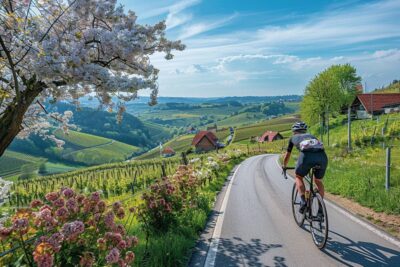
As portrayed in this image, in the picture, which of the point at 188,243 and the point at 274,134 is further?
the point at 274,134

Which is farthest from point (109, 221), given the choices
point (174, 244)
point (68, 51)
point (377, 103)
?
point (377, 103)

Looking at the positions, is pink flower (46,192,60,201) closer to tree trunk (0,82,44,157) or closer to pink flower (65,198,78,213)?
pink flower (65,198,78,213)

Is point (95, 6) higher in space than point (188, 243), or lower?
higher

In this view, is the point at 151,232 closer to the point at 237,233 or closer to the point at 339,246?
the point at 237,233

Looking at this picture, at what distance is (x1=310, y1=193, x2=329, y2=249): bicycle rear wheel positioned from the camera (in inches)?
248

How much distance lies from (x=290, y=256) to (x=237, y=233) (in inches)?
77.8

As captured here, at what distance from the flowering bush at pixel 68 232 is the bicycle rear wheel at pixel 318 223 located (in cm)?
378

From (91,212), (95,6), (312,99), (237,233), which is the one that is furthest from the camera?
(312,99)

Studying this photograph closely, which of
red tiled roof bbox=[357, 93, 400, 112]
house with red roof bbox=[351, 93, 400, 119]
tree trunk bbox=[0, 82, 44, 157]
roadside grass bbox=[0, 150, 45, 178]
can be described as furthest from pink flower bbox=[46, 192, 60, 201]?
roadside grass bbox=[0, 150, 45, 178]

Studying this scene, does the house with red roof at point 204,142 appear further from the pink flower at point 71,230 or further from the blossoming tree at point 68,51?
the pink flower at point 71,230

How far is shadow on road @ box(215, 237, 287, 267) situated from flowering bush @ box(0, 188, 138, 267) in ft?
7.95

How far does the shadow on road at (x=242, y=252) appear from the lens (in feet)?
19.5

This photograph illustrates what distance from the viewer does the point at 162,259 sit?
5.76 meters

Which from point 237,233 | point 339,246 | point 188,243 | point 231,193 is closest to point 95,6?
point 188,243
